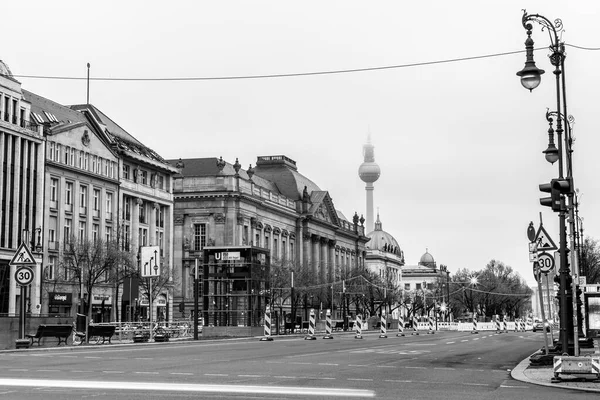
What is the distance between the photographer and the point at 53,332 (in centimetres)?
4219

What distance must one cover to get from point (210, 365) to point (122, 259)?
56695mm

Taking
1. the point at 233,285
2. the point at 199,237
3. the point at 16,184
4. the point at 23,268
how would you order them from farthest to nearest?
the point at 199,237
the point at 16,184
the point at 233,285
the point at 23,268

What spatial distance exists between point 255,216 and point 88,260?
4675 cm

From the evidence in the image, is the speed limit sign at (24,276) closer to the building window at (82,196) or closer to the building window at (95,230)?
the building window at (82,196)

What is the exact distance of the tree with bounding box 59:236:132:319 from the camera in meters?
74.8

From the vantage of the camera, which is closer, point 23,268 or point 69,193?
point 23,268

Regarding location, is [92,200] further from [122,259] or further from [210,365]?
[210,365]

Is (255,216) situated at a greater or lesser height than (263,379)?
greater

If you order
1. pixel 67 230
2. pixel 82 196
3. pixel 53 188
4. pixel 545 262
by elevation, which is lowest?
pixel 545 262

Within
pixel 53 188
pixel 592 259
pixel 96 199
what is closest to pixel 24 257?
pixel 53 188

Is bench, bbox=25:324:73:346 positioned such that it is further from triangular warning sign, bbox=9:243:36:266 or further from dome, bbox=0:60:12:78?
dome, bbox=0:60:12:78

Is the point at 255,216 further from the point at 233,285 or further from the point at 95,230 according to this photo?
the point at 233,285

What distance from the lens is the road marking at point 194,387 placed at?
15.9 m

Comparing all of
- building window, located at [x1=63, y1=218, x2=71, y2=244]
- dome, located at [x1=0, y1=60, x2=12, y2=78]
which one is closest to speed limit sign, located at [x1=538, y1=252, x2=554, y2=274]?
dome, located at [x1=0, y1=60, x2=12, y2=78]
